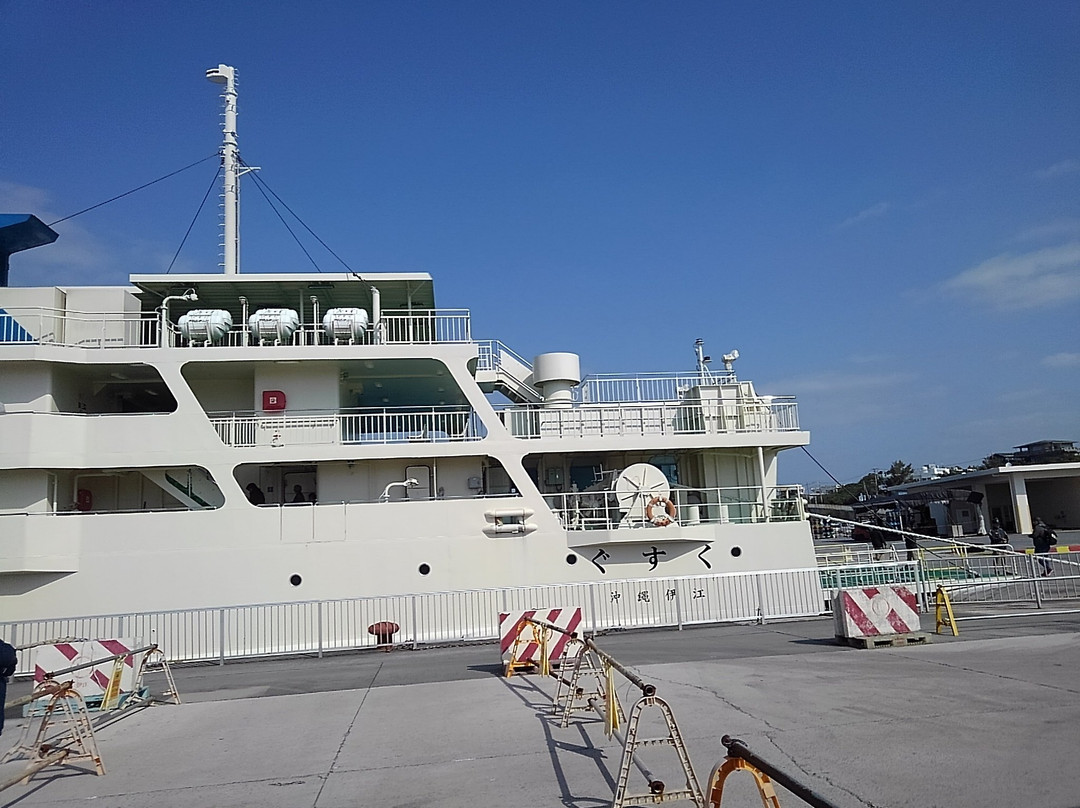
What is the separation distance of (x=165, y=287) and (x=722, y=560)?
13329 mm

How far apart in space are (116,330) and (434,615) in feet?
32.0

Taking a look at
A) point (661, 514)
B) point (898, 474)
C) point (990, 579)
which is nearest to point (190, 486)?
point (661, 514)

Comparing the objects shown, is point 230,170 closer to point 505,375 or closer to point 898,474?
point 505,375

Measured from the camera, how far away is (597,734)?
7262 mm

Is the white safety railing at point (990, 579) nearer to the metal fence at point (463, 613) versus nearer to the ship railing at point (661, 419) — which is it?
the metal fence at point (463, 613)

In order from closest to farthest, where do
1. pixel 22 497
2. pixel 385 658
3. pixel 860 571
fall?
pixel 385 658 < pixel 22 497 < pixel 860 571

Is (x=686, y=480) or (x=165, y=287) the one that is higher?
(x=165, y=287)

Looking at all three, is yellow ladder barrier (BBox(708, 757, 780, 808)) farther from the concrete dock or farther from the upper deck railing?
the upper deck railing

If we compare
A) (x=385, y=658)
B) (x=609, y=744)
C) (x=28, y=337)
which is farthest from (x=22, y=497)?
(x=609, y=744)

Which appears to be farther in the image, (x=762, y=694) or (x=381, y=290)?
(x=381, y=290)

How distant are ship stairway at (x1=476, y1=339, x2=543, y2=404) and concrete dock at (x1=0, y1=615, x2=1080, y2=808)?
8895 millimetres

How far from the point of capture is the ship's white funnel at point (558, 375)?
18.9 m

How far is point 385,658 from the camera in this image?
13.5 meters

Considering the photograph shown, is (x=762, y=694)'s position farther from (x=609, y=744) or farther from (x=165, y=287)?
(x=165, y=287)
